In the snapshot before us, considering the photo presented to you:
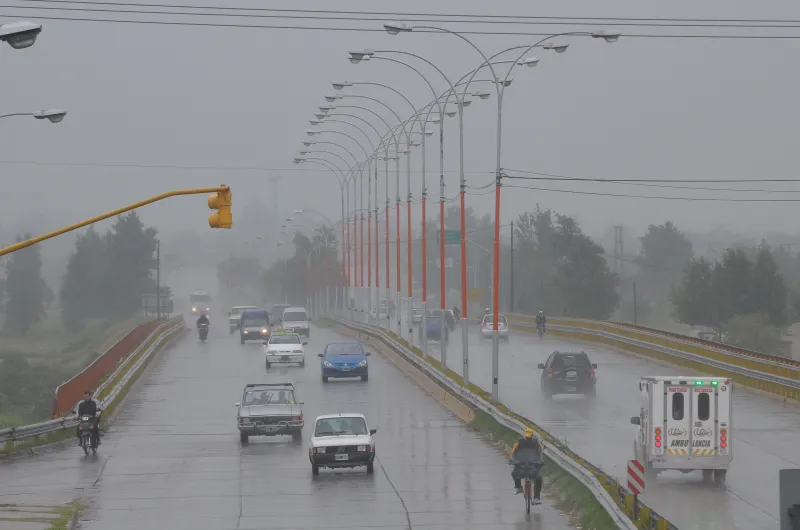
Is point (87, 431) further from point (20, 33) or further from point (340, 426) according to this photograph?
point (20, 33)

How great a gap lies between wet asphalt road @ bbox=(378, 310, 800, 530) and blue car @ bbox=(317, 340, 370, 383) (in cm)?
458

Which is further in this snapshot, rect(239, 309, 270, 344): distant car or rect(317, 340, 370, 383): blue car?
rect(239, 309, 270, 344): distant car

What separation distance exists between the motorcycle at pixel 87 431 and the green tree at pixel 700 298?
80.5 meters

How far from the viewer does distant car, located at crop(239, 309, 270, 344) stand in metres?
81.8

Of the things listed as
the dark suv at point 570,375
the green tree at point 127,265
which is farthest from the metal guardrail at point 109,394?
the green tree at point 127,265

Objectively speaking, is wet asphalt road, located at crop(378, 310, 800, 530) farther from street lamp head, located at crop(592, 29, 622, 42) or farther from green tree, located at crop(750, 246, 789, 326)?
green tree, located at crop(750, 246, 789, 326)

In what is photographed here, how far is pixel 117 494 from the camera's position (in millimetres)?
27141

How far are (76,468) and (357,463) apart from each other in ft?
23.4

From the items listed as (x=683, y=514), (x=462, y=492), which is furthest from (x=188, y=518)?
(x=683, y=514)

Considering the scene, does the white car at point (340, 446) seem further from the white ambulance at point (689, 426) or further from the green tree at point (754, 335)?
the green tree at point (754, 335)

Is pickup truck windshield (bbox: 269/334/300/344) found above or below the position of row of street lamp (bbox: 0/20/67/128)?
below

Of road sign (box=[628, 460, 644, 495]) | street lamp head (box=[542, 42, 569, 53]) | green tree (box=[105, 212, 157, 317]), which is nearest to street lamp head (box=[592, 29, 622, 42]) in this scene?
street lamp head (box=[542, 42, 569, 53])

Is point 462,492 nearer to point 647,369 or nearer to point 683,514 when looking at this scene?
point 683,514

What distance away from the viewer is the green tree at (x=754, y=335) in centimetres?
9194
